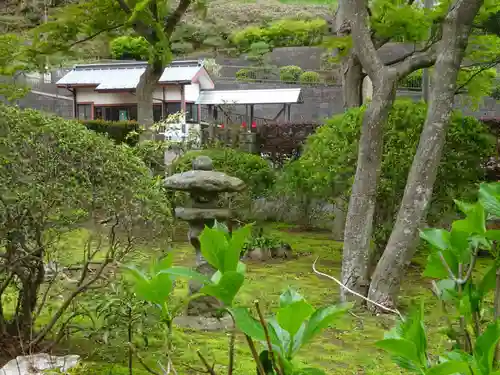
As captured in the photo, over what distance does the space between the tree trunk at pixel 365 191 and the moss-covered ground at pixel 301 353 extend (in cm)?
29

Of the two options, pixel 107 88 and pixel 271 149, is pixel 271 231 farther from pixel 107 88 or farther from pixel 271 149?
pixel 107 88

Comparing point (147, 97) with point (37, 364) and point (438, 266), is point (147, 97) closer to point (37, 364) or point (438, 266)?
point (37, 364)

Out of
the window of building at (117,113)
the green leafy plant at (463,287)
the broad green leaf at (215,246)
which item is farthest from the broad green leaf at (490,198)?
the window of building at (117,113)

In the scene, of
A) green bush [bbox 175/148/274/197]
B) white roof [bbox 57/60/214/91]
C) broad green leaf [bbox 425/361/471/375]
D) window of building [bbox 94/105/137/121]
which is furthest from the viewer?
window of building [bbox 94/105/137/121]

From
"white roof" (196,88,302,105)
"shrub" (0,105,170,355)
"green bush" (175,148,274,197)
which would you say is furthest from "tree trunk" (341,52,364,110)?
"white roof" (196,88,302,105)

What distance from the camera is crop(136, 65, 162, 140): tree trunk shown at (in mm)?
11266

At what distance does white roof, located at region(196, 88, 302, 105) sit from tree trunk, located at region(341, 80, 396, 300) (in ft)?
47.2

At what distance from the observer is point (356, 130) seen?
6.56m

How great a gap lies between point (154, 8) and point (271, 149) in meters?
4.02

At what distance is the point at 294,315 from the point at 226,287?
76 mm

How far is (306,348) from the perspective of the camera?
171 inches

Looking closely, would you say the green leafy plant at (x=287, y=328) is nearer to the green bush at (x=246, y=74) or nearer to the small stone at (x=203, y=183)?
the small stone at (x=203, y=183)

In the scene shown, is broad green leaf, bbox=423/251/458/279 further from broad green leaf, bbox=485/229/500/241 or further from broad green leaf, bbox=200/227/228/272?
broad green leaf, bbox=200/227/228/272

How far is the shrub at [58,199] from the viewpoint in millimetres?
3068
